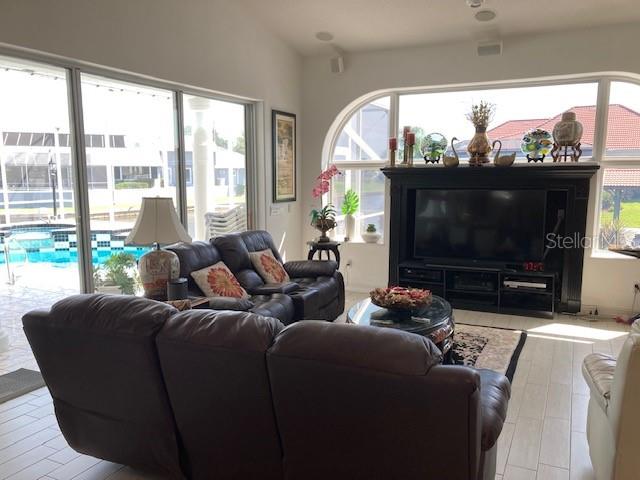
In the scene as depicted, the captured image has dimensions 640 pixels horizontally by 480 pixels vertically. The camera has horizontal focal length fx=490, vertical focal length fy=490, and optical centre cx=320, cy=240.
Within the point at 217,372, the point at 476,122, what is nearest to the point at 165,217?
the point at 217,372

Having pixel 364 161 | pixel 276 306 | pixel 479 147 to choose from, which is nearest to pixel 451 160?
pixel 479 147

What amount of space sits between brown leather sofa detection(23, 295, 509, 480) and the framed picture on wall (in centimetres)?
392

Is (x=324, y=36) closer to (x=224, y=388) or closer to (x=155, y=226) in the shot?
(x=155, y=226)

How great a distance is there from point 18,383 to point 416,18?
184 inches

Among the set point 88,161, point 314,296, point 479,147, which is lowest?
point 314,296

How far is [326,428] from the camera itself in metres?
1.68

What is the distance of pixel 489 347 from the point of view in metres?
4.11

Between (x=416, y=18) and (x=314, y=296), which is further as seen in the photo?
(x=416, y=18)

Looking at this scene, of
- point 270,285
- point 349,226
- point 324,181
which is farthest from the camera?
point 349,226

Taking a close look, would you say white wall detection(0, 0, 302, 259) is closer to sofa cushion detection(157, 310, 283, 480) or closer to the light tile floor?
the light tile floor

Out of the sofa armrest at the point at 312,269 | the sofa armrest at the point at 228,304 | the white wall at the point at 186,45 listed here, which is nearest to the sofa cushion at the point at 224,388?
the sofa armrest at the point at 228,304

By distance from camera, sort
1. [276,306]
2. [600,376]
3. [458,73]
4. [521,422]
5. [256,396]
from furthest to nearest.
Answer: [458,73] → [276,306] → [521,422] → [600,376] → [256,396]

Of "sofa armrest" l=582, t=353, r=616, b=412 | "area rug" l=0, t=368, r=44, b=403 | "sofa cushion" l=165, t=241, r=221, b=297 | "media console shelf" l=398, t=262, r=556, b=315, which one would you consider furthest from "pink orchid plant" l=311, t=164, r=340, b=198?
"sofa armrest" l=582, t=353, r=616, b=412

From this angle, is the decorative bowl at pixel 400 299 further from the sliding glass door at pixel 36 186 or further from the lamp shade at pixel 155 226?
the sliding glass door at pixel 36 186
